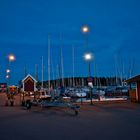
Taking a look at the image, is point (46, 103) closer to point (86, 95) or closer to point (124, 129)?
point (124, 129)

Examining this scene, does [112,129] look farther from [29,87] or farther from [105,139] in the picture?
[29,87]

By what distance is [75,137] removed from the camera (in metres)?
10.4

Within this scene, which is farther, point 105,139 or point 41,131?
point 41,131

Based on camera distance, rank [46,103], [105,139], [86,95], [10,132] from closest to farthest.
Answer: [105,139] < [10,132] < [46,103] < [86,95]

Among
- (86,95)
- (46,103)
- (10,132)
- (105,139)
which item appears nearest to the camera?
(105,139)

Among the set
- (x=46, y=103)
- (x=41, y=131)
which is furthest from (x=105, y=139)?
(x=46, y=103)

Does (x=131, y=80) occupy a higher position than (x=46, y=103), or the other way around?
(x=131, y=80)

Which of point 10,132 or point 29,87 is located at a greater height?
point 29,87

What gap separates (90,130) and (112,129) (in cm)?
97

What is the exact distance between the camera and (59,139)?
1012cm

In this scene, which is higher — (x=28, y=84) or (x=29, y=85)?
(x=28, y=84)

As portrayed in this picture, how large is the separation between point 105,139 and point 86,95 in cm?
4531

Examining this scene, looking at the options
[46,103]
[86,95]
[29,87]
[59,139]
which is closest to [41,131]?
[59,139]

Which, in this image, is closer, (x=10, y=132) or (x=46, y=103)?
(x=10, y=132)
